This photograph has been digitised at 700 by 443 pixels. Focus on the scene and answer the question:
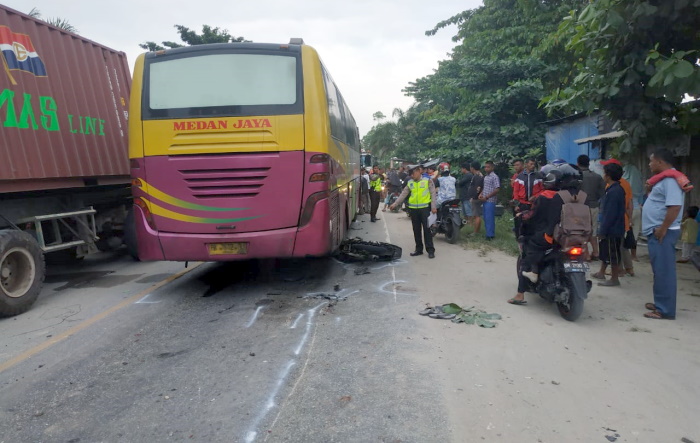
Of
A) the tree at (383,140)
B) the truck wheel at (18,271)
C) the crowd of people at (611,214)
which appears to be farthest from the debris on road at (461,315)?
the tree at (383,140)

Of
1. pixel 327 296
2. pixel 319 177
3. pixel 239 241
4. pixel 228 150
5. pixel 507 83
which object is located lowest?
pixel 327 296

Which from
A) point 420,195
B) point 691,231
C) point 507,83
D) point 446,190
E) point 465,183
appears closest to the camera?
point 691,231

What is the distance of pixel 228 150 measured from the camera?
5984 mm

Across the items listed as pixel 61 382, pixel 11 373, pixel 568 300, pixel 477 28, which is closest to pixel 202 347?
pixel 61 382

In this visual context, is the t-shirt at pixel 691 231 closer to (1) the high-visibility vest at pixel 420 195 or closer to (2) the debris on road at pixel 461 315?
(1) the high-visibility vest at pixel 420 195

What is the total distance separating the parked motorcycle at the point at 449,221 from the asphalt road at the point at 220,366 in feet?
12.8

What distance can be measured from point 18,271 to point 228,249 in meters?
2.59

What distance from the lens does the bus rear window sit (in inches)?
236

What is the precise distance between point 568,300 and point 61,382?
15.2 ft

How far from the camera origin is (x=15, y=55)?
642 centimetres

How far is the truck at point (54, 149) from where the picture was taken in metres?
6.15

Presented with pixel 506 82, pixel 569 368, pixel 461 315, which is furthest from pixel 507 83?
pixel 569 368

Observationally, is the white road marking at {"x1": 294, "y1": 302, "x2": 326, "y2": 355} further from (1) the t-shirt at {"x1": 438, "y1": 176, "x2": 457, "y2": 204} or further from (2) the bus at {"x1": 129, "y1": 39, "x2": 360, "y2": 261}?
(1) the t-shirt at {"x1": 438, "y1": 176, "x2": 457, "y2": 204}

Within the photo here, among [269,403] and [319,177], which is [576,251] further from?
[269,403]
